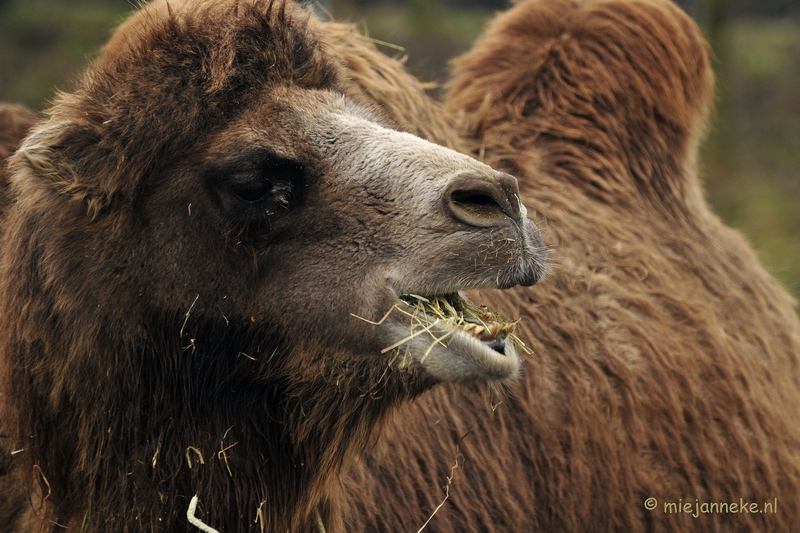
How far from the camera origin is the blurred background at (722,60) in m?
12.6

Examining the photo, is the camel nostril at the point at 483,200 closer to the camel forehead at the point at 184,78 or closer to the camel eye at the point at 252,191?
the camel eye at the point at 252,191

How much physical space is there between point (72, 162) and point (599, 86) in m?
Answer: 2.71

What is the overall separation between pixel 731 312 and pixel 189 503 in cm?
276

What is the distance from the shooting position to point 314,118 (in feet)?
9.66

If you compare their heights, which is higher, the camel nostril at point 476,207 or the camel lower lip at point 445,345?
the camel nostril at point 476,207

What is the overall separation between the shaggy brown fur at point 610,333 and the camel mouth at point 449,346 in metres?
0.64

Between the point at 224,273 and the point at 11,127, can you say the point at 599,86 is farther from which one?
the point at 11,127

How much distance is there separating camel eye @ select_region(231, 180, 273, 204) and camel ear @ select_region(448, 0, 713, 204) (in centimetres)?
177

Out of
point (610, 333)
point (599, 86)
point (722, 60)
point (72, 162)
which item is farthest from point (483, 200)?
point (722, 60)

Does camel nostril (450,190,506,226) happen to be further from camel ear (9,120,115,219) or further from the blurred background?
the blurred background

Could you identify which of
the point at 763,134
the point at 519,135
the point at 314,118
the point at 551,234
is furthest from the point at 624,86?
the point at 763,134

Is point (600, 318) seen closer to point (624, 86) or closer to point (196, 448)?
point (624, 86)

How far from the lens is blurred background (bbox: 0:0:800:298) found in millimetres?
12633

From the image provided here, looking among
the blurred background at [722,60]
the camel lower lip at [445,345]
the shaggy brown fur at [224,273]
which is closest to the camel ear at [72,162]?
the shaggy brown fur at [224,273]
